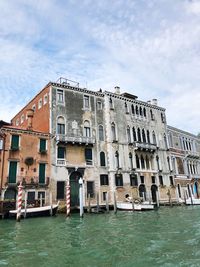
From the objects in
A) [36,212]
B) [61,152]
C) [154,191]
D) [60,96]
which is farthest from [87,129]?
[154,191]

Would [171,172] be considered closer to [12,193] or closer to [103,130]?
[103,130]

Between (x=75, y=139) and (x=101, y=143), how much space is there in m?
2.88

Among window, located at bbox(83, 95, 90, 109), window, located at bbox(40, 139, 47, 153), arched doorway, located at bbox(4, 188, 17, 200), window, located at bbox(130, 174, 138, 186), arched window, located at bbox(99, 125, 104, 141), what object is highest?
window, located at bbox(83, 95, 90, 109)

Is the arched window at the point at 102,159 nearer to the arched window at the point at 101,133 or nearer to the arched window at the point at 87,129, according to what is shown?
the arched window at the point at 101,133

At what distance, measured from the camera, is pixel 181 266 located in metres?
5.19

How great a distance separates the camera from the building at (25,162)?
658 inches

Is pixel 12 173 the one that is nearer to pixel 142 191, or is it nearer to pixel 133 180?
pixel 133 180

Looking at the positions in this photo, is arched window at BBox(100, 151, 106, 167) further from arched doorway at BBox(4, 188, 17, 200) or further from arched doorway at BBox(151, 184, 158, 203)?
arched doorway at BBox(4, 188, 17, 200)

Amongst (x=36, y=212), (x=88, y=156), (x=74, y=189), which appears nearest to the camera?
(x=36, y=212)

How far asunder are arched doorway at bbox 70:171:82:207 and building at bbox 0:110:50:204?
2.04 m

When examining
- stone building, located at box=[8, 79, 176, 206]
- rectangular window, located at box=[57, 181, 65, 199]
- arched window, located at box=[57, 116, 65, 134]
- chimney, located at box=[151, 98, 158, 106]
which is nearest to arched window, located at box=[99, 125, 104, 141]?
stone building, located at box=[8, 79, 176, 206]

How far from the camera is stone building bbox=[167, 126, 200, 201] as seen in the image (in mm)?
26941

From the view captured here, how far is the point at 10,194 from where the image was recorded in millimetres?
16703

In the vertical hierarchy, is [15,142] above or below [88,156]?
above
